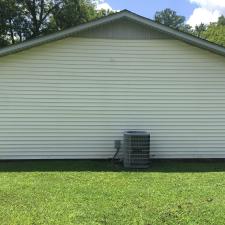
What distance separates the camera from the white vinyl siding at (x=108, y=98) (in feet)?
42.2

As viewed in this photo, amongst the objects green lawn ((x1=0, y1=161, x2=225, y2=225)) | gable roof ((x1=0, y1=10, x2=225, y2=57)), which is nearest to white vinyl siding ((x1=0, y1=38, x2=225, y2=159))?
gable roof ((x1=0, y1=10, x2=225, y2=57))

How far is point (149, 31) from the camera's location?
1320 cm

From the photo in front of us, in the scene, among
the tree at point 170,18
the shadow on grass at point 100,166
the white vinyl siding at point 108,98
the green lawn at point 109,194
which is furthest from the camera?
the tree at point 170,18

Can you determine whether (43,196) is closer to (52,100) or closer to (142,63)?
(52,100)

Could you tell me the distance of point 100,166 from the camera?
1212cm

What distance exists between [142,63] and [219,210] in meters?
6.23

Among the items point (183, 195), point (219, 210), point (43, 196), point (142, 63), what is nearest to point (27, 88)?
point (142, 63)

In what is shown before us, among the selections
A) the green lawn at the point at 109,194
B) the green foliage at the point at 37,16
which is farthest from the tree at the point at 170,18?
the green lawn at the point at 109,194

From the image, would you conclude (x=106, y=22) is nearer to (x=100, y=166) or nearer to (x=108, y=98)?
(x=108, y=98)

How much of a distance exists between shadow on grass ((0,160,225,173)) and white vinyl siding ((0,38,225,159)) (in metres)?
0.25

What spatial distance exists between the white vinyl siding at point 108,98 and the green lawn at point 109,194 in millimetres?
945

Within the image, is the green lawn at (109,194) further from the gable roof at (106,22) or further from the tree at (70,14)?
the tree at (70,14)

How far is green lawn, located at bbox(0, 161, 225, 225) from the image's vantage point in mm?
7250

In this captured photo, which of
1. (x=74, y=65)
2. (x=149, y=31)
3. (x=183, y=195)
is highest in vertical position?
(x=149, y=31)
